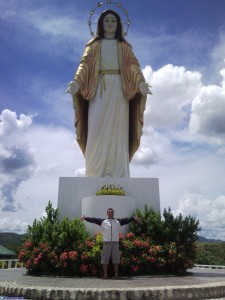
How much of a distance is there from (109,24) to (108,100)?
349cm

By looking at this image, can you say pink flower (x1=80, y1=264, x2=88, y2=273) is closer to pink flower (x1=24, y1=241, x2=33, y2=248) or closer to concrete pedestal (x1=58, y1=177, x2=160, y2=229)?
pink flower (x1=24, y1=241, x2=33, y2=248)

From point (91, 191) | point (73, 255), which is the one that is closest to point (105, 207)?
point (91, 191)

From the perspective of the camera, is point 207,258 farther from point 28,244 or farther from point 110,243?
point 110,243

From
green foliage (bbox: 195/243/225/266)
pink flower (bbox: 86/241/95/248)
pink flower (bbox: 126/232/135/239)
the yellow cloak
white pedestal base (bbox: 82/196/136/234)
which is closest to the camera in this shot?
pink flower (bbox: 86/241/95/248)

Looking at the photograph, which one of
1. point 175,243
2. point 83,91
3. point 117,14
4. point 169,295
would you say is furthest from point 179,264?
point 117,14

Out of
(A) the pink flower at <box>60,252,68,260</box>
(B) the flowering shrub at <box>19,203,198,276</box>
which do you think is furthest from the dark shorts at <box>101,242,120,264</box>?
(A) the pink flower at <box>60,252,68,260</box>

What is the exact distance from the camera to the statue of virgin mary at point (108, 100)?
13242 mm

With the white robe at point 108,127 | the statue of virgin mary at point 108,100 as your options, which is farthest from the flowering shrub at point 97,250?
the statue of virgin mary at point 108,100

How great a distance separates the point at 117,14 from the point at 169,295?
12462 millimetres

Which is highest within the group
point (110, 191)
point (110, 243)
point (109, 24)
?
point (109, 24)

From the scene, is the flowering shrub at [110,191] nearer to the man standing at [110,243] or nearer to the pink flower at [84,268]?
the man standing at [110,243]

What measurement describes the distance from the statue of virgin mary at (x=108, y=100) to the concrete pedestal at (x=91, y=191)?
2.35ft

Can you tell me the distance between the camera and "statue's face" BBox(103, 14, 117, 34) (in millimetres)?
14703

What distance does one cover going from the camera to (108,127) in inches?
531
